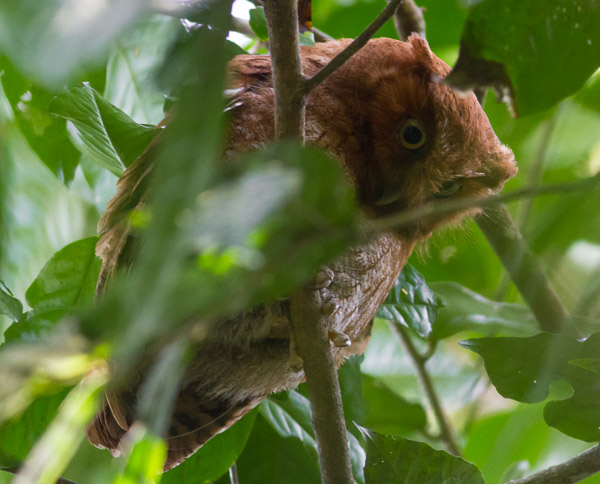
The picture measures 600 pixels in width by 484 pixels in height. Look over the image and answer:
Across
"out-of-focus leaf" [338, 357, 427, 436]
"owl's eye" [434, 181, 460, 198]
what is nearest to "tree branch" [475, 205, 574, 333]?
"owl's eye" [434, 181, 460, 198]

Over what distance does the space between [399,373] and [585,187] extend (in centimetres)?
227

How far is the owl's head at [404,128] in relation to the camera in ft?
5.14

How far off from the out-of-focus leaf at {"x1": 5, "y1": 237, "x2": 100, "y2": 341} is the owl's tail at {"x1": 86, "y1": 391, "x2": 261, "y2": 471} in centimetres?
30

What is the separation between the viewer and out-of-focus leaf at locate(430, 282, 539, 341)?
1593mm

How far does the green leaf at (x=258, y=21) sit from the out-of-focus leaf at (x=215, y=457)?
99 cm

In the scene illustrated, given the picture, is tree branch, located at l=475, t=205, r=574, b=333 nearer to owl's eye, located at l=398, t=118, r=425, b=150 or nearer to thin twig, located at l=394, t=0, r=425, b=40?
owl's eye, located at l=398, t=118, r=425, b=150

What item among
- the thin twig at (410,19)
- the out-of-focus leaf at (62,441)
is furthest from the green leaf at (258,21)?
the out-of-focus leaf at (62,441)

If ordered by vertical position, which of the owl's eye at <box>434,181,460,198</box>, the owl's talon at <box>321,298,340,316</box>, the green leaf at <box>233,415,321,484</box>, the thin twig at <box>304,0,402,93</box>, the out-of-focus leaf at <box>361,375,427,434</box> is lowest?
the out-of-focus leaf at <box>361,375,427,434</box>

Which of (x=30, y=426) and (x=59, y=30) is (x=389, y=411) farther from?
(x=59, y=30)

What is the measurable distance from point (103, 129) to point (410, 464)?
40.6 inches

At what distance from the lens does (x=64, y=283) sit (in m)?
1.67

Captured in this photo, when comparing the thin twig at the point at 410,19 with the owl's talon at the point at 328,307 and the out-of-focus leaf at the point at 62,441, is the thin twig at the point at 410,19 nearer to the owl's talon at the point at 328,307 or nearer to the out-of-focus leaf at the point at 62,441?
Answer: the owl's talon at the point at 328,307

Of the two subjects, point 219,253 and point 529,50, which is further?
point 529,50

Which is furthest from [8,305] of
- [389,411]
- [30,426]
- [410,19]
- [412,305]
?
[410,19]
